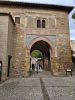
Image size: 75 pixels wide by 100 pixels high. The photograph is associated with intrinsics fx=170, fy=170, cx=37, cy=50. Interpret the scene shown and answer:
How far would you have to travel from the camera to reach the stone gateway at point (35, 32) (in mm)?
16594

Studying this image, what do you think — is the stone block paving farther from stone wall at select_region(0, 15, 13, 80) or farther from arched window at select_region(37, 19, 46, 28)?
arched window at select_region(37, 19, 46, 28)

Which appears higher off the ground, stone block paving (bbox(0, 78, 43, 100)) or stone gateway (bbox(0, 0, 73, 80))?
A: stone gateway (bbox(0, 0, 73, 80))

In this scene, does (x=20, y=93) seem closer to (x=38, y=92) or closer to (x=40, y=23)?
(x=38, y=92)

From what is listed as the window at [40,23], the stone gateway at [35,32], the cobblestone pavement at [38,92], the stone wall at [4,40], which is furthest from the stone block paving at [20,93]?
the window at [40,23]

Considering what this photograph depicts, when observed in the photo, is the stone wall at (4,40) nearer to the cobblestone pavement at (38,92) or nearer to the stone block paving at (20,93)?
the cobblestone pavement at (38,92)

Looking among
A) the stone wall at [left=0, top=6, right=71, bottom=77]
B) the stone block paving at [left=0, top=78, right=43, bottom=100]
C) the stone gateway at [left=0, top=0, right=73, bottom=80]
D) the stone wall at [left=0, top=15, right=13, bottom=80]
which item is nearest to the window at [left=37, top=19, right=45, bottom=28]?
the stone gateway at [left=0, top=0, right=73, bottom=80]

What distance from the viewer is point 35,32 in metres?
17.1

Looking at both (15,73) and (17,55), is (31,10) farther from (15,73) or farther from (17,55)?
(15,73)

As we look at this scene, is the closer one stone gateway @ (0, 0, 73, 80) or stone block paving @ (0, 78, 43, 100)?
stone block paving @ (0, 78, 43, 100)

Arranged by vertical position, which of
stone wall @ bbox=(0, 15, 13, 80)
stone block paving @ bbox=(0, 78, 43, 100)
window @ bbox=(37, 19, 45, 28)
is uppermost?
window @ bbox=(37, 19, 45, 28)

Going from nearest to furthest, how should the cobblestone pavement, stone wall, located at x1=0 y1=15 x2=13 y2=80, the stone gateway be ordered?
the cobblestone pavement
stone wall, located at x1=0 y1=15 x2=13 y2=80
the stone gateway

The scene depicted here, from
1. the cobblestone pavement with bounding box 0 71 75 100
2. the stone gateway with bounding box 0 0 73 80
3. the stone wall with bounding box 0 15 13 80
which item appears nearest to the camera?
the cobblestone pavement with bounding box 0 71 75 100

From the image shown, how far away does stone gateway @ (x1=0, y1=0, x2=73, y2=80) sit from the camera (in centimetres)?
1659

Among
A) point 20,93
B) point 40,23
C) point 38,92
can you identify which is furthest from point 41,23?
point 20,93
